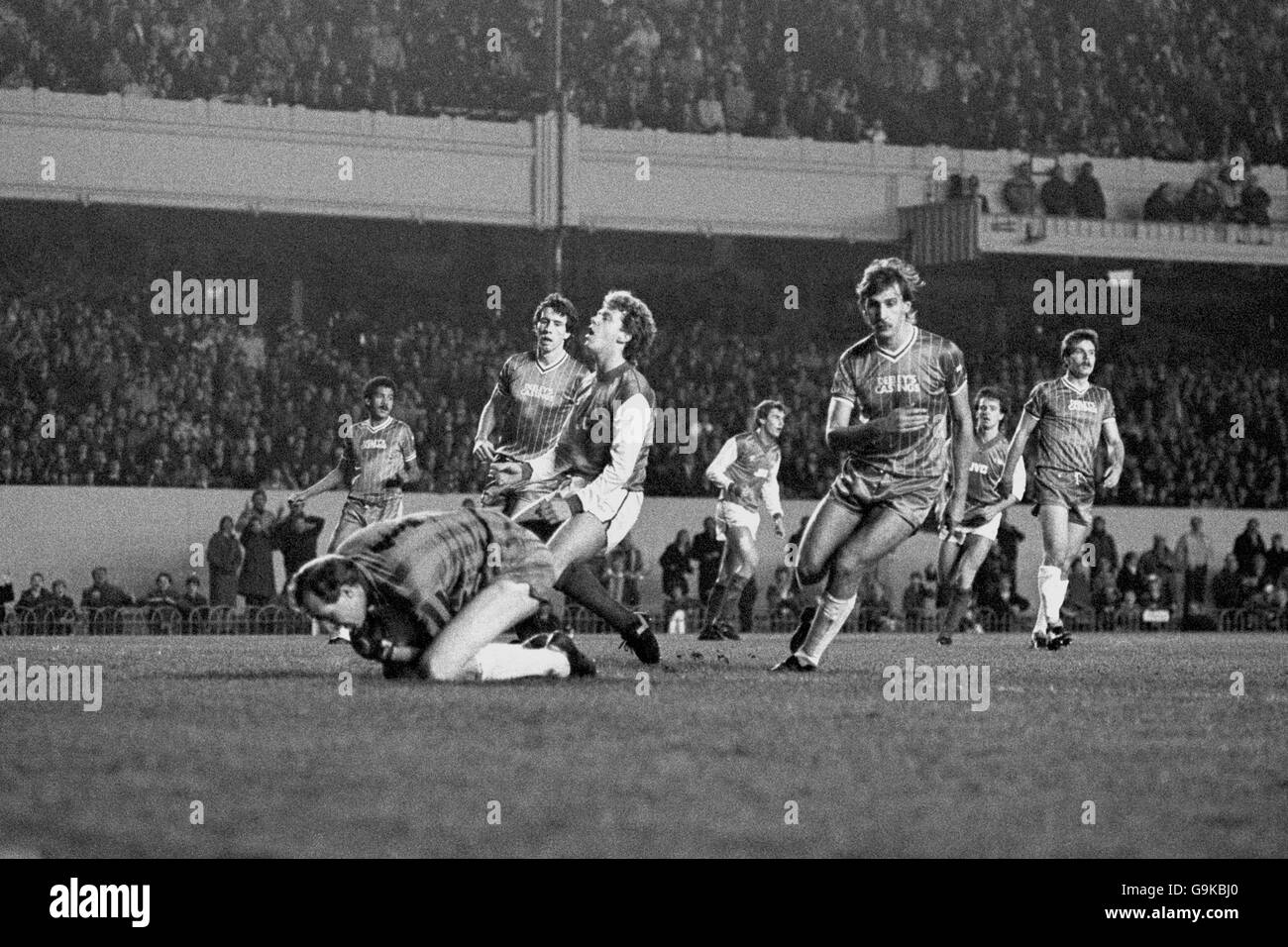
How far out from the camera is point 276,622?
24047 millimetres

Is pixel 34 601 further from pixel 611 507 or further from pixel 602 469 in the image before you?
pixel 611 507

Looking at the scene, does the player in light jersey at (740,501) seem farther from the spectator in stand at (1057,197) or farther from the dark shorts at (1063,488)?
the spectator in stand at (1057,197)

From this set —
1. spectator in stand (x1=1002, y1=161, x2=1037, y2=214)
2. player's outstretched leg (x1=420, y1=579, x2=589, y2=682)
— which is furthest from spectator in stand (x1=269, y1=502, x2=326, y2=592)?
spectator in stand (x1=1002, y1=161, x2=1037, y2=214)

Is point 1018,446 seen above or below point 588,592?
above

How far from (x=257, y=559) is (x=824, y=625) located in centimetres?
1220

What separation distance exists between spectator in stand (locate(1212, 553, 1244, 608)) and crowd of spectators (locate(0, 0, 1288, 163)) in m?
10.2

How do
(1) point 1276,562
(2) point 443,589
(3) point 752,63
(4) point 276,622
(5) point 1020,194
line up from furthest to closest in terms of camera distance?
(3) point 752,63 < (5) point 1020,194 < (1) point 1276,562 < (4) point 276,622 < (2) point 443,589

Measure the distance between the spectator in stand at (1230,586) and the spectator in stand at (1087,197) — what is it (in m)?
8.81

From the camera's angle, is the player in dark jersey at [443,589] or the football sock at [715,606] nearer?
the player in dark jersey at [443,589]

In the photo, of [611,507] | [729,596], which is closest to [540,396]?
[611,507]

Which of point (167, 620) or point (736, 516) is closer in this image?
point (736, 516)

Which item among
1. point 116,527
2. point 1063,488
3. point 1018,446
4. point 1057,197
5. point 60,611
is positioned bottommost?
point 60,611

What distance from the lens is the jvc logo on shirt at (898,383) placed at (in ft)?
43.2
